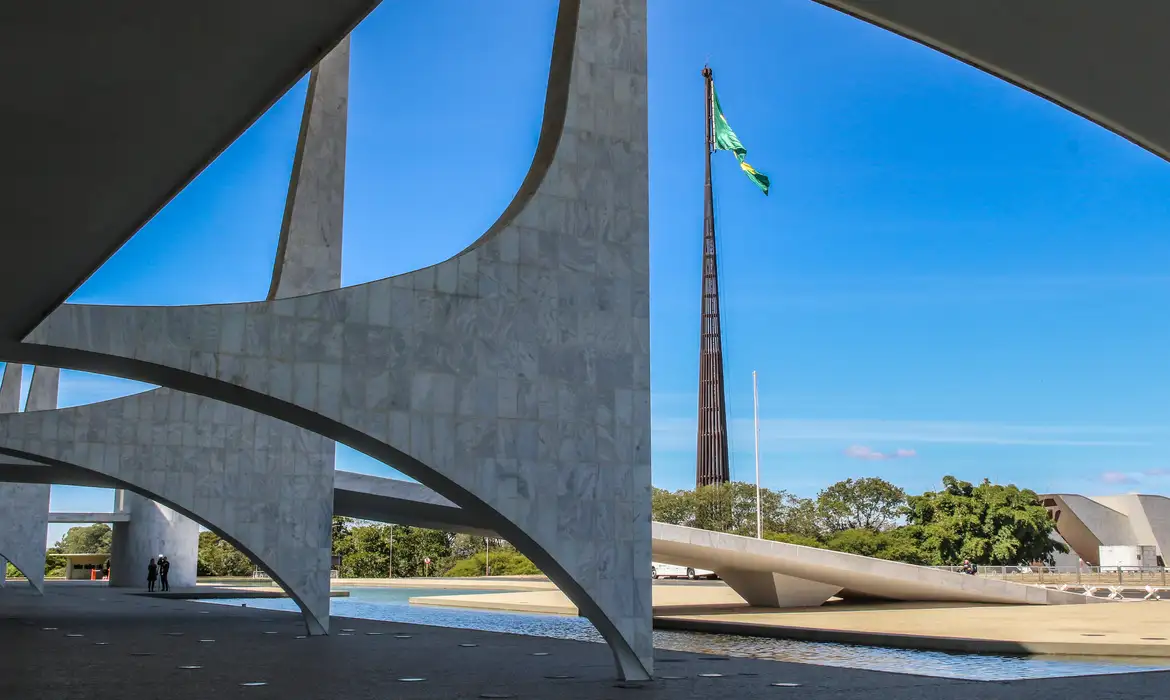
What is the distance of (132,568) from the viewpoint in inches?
1391

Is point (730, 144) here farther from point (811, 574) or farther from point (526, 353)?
point (526, 353)

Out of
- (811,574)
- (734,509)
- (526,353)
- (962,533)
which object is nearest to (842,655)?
(526,353)

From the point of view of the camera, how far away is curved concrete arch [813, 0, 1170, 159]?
2.16 m

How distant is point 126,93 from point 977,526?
44.3 metres

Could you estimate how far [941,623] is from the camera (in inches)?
672

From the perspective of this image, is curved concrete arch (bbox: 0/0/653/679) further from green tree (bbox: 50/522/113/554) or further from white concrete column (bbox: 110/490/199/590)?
green tree (bbox: 50/522/113/554)

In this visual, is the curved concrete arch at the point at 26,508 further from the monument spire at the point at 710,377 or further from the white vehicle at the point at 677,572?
the monument spire at the point at 710,377

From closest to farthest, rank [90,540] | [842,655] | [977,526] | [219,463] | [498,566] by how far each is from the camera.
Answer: [842,655] < [219,463] < [977,526] < [498,566] < [90,540]

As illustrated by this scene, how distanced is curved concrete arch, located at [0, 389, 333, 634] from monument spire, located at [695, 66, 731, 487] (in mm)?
52279

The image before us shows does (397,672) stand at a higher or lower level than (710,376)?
lower

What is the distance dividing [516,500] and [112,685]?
154 inches

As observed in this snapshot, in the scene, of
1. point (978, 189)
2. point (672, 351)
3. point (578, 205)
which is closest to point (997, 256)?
point (978, 189)

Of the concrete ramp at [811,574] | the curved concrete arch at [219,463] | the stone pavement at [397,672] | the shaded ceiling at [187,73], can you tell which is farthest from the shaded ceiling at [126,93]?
Answer: the concrete ramp at [811,574]

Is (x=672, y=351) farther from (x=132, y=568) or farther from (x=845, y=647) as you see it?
(x=845, y=647)
